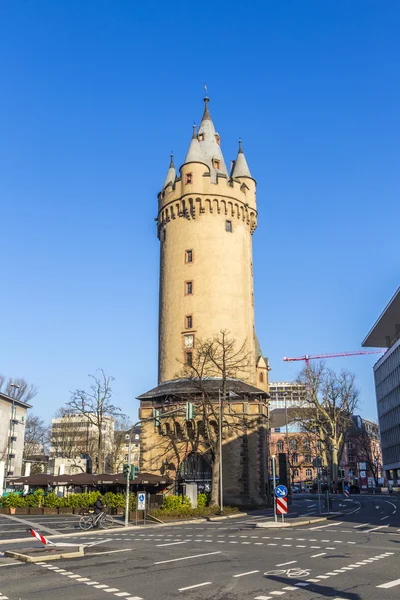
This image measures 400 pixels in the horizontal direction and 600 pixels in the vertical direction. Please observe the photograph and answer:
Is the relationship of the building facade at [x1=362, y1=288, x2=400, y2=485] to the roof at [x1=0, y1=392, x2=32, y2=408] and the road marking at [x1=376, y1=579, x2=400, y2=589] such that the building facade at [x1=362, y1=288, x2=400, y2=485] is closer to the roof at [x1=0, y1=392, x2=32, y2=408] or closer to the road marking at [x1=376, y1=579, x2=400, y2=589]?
the roof at [x1=0, y1=392, x2=32, y2=408]

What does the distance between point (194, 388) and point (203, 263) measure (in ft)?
39.6

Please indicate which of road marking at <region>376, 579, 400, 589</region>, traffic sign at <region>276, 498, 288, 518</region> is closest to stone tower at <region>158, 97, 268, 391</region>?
traffic sign at <region>276, 498, 288, 518</region>

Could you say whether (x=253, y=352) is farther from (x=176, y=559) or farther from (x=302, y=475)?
(x=302, y=475)

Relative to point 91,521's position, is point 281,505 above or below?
above

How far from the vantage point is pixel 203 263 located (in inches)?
2026

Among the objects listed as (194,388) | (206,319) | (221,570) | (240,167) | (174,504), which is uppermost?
(240,167)

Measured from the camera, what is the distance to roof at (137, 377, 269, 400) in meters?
46.2

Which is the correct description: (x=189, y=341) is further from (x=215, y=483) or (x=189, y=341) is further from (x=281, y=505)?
(x=281, y=505)

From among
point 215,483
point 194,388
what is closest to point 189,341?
point 194,388

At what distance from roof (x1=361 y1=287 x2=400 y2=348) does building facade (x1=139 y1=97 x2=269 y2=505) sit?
32.8 metres

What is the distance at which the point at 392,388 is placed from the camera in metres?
85.1

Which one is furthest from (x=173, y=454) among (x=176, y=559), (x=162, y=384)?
(x=176, y=559)

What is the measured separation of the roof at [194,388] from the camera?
4621cm

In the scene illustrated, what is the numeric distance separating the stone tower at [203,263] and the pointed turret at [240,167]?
2.40 meters
